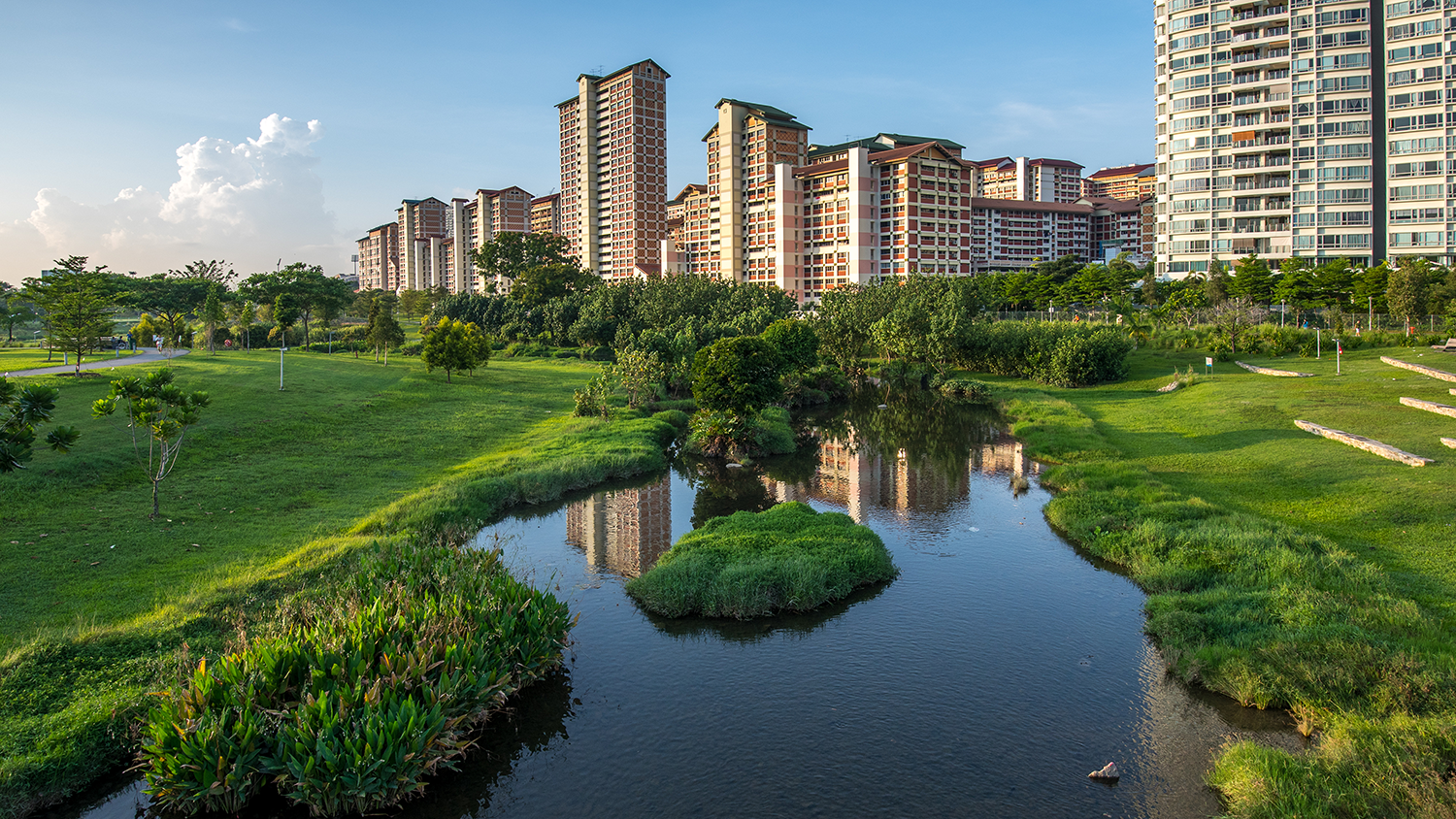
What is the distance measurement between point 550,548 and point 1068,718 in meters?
14.3

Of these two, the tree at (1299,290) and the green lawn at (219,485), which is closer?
the green lawn at (219,485)

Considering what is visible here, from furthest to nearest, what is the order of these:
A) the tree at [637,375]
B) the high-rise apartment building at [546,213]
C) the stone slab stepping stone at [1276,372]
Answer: the high-rise apartment building at [546,213] → the tree at [637,375] → the stone slab stepping stone at [1276,372]

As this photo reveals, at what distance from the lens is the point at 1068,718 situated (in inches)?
565

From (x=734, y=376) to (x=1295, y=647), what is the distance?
2353 cm

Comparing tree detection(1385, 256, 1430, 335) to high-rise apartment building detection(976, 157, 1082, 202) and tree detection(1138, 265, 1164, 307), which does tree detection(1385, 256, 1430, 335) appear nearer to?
tree detection(1138, 265, 1164, 307)

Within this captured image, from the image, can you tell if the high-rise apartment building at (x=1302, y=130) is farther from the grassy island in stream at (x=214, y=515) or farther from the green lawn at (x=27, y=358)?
the green lawn at (x=27, y=358)

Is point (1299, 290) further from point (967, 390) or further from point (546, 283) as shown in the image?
point (546, 283)

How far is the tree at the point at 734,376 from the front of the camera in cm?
3566

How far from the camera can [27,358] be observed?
136 feet

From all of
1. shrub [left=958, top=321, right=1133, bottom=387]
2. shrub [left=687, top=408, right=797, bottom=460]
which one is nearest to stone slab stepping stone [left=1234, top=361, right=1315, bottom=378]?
shrub [left=958, top=321, right=1133, bottom=387]

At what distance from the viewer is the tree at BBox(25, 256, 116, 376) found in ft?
113

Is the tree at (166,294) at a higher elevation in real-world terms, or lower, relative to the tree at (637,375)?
higher

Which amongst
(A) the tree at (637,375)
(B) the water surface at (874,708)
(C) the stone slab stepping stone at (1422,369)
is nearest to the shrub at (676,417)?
(A) the tree at (637,375)

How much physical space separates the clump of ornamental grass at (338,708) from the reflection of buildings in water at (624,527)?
8274mm
